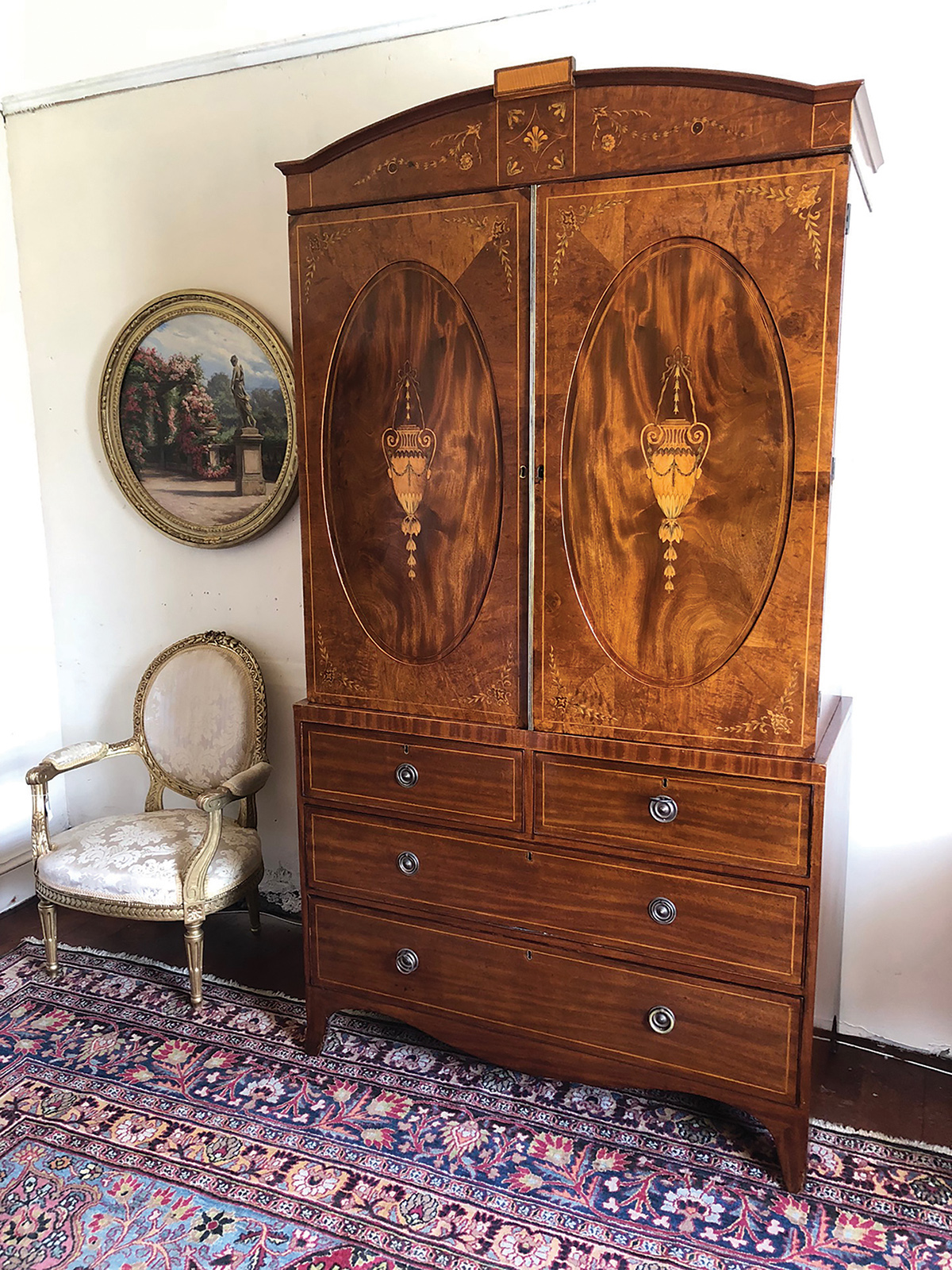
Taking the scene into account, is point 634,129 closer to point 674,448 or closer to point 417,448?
point 674,448

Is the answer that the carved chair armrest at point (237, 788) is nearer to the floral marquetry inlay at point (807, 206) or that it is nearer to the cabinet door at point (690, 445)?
the cabinet door at point (690, 445)

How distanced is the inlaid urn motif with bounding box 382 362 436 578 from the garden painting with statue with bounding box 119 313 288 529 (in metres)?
0.92

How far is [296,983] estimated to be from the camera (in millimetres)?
3008

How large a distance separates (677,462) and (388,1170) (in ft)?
5.80

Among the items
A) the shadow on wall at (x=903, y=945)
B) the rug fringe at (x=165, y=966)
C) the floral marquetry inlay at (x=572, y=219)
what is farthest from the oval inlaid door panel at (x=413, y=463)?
the shadow on wall at (x=903, y=945)

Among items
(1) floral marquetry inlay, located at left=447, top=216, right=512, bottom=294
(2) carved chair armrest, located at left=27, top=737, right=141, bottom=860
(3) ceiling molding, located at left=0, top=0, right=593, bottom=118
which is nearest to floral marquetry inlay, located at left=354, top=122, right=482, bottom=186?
(1) floral marquetry inlay, located at left=447, top=216, right=512, bottom=294

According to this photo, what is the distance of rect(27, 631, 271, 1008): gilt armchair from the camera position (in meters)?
2.83

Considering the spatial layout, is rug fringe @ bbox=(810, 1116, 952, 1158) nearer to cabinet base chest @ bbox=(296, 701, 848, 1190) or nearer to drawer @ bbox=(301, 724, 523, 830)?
cabinet base chest @ bbox=(296, 701, 848, 1190)

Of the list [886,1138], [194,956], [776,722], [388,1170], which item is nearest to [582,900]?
[776,722]

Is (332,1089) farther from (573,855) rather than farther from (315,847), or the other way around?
(573,855)

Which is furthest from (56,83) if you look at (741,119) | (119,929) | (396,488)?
(119,929)

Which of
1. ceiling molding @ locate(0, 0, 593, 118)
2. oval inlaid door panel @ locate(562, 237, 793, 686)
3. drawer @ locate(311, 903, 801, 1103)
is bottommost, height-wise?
drawer @ locate(311, 903, 801, 1103)

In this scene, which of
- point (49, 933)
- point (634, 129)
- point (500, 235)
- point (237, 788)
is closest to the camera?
point (634, 129)

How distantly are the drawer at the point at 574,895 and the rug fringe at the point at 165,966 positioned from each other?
57cm
